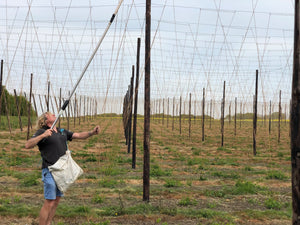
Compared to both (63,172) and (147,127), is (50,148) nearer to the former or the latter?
(63,172)

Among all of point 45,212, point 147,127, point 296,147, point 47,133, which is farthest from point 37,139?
point 147,127

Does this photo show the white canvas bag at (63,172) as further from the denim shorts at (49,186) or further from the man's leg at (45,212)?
the man's leg at (45,212)

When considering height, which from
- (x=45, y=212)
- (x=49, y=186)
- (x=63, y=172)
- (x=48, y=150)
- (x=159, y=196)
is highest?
(x=48, y=150)

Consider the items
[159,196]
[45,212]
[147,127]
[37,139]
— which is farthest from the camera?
[159,196]

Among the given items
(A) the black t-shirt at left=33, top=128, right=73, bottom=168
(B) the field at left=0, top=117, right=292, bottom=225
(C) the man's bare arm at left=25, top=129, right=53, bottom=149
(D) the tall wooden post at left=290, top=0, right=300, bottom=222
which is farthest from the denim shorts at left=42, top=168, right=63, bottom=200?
(D) the tall wooden post at left=290, top=0, right=300, bottom=222

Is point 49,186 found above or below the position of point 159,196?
above

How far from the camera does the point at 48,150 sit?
4258mm

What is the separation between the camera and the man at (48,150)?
13.4ft

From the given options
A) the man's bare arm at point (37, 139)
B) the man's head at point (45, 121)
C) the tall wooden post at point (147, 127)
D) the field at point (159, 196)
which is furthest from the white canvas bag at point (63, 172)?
the tall wooden post at point (147, 127)

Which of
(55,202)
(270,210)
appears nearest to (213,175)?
(270,210)

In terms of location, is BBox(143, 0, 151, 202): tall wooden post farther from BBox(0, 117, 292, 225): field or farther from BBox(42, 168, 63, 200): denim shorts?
BBox(42, 168, 63, 200): denim shorts

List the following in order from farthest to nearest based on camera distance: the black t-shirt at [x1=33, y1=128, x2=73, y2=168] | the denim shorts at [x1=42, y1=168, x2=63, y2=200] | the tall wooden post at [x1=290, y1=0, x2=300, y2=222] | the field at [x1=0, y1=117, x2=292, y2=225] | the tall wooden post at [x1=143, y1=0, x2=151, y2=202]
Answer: the tall wooden post at [x1=143, y1=0, x2=151, y2=202], the field at [x1=0, y1=117, x2=292, y2=225], the black t-shirt at [x1=33, y1=128, x2=73, y2=168], the denim shorts at [x1=42, y1=168, x2=63, y2=200], the tall wooden post at [x1=290, y1=0, x2=300, y2=222]

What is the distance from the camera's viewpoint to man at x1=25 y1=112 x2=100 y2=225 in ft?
13.4

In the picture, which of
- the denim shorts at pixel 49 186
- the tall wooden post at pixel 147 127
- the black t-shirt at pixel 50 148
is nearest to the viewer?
the denim shorts at pixel 49 186
